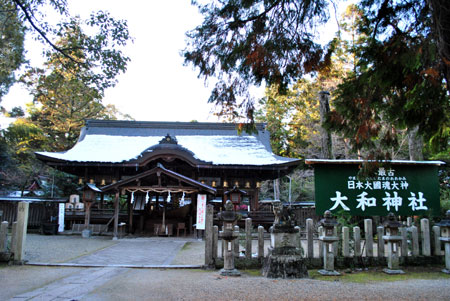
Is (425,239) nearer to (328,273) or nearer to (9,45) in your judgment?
(328,273)

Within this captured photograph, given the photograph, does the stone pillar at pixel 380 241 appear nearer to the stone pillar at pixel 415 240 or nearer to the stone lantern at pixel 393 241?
the stone lantern at pixel 393 241

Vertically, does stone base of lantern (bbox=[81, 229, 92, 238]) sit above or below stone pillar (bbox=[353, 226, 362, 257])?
below

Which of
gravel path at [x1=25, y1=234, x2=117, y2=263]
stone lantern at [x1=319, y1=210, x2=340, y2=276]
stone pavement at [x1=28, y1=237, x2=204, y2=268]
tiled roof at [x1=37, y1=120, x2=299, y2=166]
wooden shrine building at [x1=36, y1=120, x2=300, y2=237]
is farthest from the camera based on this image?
tiled roof at [x1=37, y1=120, x2=299, y2=166]

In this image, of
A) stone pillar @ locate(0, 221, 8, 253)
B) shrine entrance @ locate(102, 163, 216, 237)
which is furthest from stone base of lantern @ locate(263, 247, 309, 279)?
shrine entrance @ locate(102, 163, 216, 237)

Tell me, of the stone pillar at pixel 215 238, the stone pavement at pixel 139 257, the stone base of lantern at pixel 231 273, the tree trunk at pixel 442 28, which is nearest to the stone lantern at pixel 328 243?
→ the stone base of lantern at pixel 231 273

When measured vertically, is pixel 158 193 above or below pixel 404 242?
above

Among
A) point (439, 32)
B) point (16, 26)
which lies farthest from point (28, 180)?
point (439, 32)

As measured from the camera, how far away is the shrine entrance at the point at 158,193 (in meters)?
13.4

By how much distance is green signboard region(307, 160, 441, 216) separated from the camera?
420 inches

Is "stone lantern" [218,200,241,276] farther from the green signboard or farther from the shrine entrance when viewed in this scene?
the shrine entrance

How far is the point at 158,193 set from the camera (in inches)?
599

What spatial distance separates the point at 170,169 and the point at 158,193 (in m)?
1.63

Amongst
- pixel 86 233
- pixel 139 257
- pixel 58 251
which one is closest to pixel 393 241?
pixel 139 257

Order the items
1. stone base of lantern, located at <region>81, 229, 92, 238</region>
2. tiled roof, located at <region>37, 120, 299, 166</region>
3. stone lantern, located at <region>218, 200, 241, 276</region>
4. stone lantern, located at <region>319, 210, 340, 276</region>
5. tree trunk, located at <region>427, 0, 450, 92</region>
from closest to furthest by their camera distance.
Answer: tree trunk, located at <region>427, 0, 450, 92</region>, stone lantern, located at <region>218, 200, 241, 276</region>, stone lantern, located at <region>319, 210, 340, 276</region>, stone base of lantern, located at <region>81, 229, 92, 238</region>, tiled roof, located at <region>37, 120, 299, 166</region>
